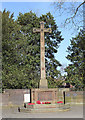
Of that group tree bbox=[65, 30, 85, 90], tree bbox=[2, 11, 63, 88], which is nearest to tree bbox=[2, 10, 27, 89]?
tree bbox=[2, 11, 63, 88]

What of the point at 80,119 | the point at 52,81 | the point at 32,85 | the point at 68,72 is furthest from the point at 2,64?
the point at 80,119

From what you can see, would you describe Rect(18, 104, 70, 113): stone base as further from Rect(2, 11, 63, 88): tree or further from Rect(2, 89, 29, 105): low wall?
Rect(2, 11, 63, 88): tree

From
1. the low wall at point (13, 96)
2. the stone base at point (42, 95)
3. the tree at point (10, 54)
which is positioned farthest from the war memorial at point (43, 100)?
the tree at point (10, 54)

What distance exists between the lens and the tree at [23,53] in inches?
1131

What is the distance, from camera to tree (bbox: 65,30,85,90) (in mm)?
31828

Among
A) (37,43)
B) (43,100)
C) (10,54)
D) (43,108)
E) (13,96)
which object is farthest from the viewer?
(37,43)

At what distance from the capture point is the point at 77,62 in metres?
33.1

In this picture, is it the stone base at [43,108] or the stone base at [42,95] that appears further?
the stone base at [42,95]

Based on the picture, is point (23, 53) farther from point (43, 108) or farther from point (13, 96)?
point (43, 108)

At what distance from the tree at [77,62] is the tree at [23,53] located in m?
2.07

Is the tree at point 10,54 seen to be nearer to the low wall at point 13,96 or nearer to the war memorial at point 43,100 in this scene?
the low wall at point 13,96

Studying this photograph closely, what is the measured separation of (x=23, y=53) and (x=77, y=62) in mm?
8716

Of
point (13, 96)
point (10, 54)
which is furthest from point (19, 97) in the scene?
point (10, 54)

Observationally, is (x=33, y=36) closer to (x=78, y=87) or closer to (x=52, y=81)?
(x=52, y=81)
